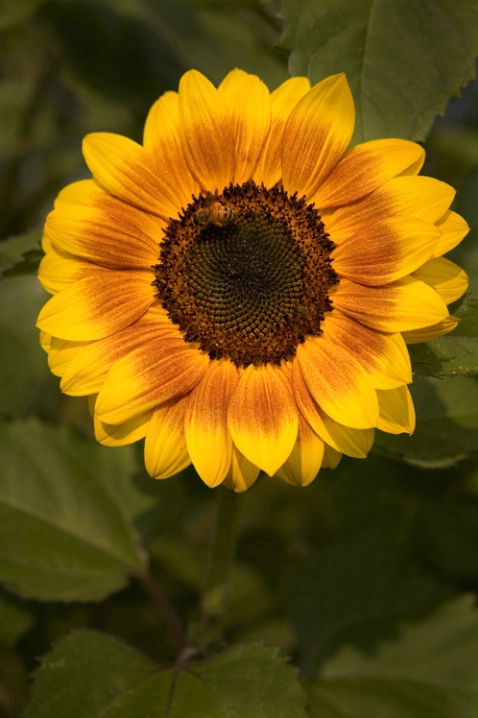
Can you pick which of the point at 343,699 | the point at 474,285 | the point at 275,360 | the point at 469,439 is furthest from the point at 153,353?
the point at 343,699

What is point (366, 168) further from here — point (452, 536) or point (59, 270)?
point (452, 536)

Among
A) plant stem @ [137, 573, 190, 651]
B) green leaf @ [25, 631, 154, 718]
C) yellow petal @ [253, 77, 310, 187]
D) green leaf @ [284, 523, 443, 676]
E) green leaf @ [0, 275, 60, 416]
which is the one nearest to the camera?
yellow petal @ [253, 77, 310, 187]

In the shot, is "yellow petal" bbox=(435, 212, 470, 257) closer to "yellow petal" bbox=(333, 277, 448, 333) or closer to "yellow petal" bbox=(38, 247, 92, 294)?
"yellow petal" bbox=(333, 277, 448, 333)

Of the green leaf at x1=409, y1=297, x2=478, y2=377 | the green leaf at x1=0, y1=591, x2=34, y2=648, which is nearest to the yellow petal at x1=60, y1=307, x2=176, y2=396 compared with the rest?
the green leaf at x1=409, y1=297, x2=478, y2=377

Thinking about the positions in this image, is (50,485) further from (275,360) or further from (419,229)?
(419,229)

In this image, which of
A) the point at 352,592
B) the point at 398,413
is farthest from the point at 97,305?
the point at 352,592
